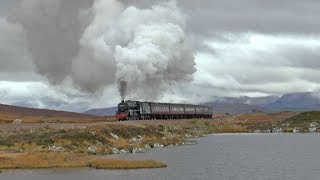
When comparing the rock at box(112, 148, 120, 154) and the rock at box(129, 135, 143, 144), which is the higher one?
the rock at box(129, 135, 143, 144)

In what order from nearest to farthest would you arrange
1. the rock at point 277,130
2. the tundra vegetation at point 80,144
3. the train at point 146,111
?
1. the tundra vegetation at point 80,144
2. the train at point 146,111
3. the rock at point 277,130

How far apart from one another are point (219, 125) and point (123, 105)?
194ft

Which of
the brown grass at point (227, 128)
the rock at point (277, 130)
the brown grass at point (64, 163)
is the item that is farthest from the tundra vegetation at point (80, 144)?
the rock at point (277, 130)

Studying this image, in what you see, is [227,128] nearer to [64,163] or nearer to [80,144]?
[80,144]

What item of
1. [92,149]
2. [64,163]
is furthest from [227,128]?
[64,163]

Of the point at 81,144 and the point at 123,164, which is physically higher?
the point at 81,144

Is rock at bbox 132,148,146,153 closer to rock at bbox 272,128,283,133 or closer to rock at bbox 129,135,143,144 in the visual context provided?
rock at bbox 129,135,143,144

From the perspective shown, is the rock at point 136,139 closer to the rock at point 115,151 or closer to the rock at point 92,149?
the rock at point 115,151

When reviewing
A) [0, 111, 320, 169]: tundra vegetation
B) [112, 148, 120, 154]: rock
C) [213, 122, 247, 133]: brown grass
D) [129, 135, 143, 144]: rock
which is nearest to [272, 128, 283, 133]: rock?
[213, 122, 247, 133]: brown grass

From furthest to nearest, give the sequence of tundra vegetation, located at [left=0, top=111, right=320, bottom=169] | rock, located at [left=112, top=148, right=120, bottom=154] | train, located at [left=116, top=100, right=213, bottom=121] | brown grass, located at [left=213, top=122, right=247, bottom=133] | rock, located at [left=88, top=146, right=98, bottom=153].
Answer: brown grass, located at [left=213, top=122, right=247, bottom=133]
train, located at [left=116, top=100, right=213, bottom=121]
rock, located at [left=112, top=148, right=120, bottom=154]
rock, located at [left=88, top=146, right=98, bottom=153]
tundra vegetation, located at [left=0, top=111, right=320, bottom=169]

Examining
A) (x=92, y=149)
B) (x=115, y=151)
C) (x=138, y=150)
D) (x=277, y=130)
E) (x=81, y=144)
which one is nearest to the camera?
(x=92, y=149)

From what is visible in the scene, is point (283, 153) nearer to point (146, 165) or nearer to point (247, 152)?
point (247, 152)

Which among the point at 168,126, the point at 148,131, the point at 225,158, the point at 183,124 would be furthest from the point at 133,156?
the point at 183,124

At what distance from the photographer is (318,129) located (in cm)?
18925
